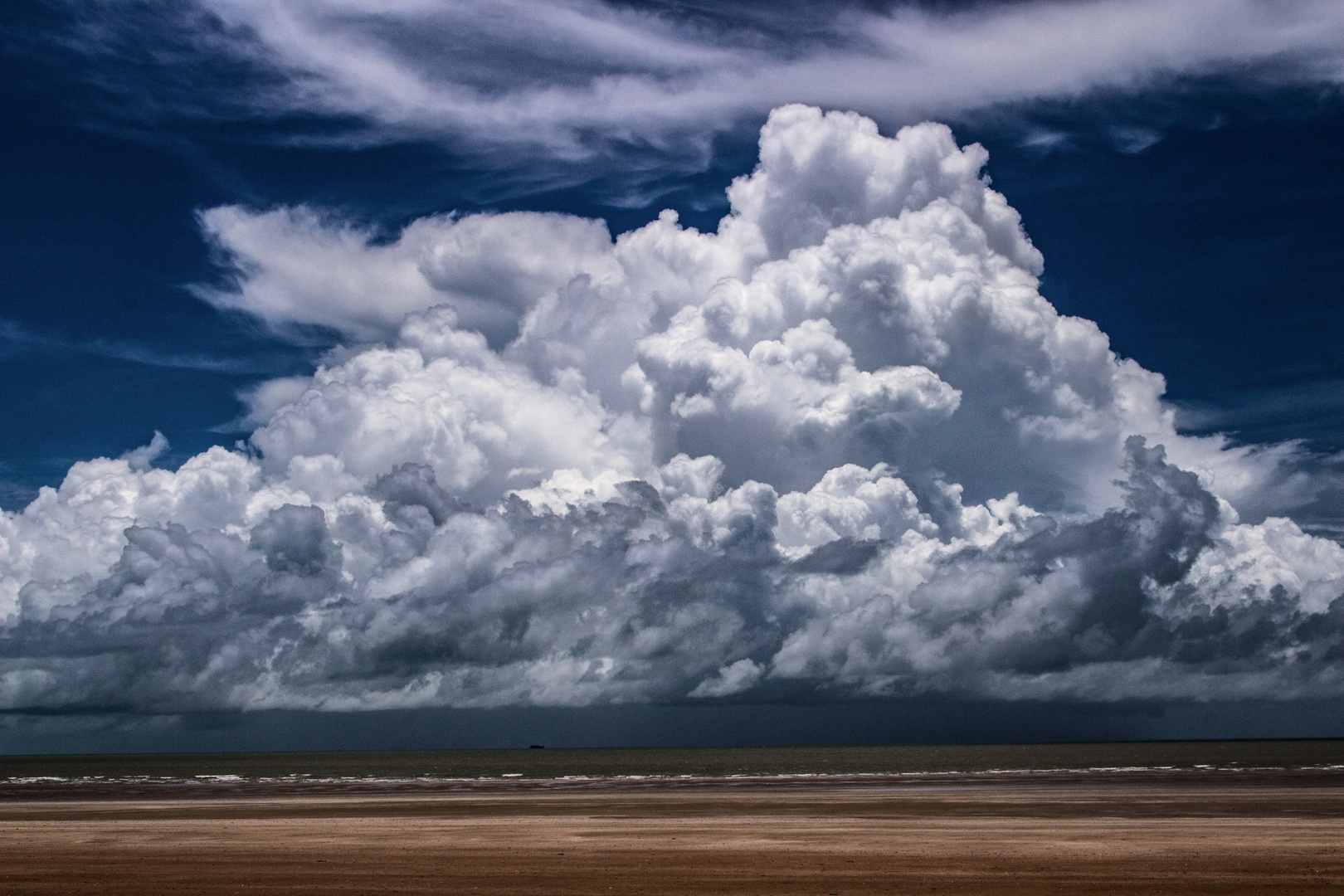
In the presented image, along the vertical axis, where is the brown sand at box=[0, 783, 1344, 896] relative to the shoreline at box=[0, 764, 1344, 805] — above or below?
above

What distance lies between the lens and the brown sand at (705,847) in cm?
3334

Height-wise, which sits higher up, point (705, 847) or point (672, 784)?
point (705, 847)

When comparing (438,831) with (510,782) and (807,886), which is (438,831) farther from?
(510,782)

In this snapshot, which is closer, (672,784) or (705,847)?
(705,847)

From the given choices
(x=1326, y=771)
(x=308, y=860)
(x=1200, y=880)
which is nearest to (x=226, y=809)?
(x=308, y=860)

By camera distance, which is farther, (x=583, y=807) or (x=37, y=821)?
(x=583, y=807)

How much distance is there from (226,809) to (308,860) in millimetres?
39268

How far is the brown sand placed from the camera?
33344 millimetres

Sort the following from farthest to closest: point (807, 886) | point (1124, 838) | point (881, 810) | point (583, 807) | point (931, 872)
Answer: point (583, 807) → point (881, 810) → point (1124, 838) → point (931, 872) → point (807, 886)

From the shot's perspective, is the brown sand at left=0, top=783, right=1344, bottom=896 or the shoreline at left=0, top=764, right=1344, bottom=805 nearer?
the brown sand at left=0, top=783, right=1344, bottom=896

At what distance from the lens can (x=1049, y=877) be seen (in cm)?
3359

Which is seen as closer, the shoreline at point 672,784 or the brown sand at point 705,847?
the brown sand at point 705,847

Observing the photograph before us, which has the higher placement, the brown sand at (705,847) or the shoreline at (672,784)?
the brown sand at (705,847)

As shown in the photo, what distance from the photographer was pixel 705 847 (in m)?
43.7
